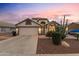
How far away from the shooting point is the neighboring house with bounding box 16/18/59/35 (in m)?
2.89

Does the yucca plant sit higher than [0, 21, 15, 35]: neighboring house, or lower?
lower

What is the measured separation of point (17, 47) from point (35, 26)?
323mm

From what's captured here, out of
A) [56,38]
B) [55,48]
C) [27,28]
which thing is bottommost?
[55,48]

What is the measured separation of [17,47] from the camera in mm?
2900

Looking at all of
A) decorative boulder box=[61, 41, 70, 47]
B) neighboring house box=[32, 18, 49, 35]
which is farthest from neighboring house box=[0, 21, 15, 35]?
decorative boulder box=[61, 41, 70, 47]

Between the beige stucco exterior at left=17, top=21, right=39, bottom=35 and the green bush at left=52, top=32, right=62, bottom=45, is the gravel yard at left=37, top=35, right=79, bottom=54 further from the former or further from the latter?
the beige stucco exterior at left=17, top=21, right=39, bottom=35

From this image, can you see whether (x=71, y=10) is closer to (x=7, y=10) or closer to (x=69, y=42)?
(x=69, y=42)

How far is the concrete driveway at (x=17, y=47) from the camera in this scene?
2.89 m

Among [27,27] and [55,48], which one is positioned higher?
[27,27]

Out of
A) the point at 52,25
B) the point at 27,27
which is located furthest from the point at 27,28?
the point at 52,25

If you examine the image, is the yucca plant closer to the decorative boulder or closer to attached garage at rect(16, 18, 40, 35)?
the decorative boulder

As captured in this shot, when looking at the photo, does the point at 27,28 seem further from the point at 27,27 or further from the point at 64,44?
the point at 64,44

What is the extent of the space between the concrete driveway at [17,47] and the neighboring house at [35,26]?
9 centimetres

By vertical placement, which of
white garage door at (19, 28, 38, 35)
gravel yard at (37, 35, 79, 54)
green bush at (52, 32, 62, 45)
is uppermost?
white garage door at (19, 28, 38, 35)
